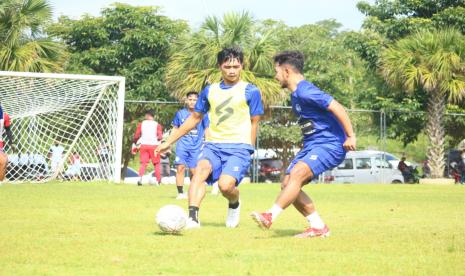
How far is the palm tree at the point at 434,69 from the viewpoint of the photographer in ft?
99.3

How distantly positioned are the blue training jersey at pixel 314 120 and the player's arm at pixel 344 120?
0.42 ft

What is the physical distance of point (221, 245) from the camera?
7809 mm

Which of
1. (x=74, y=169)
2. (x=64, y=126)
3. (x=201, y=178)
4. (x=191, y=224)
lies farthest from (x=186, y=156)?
(x=74, y=169)

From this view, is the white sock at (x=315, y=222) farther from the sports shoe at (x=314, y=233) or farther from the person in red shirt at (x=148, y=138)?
the person in red shirt at (x=148, y=138)

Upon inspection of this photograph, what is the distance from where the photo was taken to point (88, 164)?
26.1 meters

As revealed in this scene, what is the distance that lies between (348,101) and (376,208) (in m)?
30.3

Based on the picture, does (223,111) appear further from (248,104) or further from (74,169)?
(74,169)

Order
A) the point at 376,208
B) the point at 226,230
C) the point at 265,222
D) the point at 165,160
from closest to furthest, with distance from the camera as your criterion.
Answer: the point at 265,222 < the point at 226,230 < the point at 376,208 < the point at 165,160

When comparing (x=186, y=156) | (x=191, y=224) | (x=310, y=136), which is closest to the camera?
(x=310, y=136)

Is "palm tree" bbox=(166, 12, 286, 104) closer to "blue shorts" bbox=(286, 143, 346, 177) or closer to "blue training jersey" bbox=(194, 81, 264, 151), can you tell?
"blue training jersey" bbox=(194, 81, 264, 151)

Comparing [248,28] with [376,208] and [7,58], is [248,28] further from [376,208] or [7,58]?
[376,208]

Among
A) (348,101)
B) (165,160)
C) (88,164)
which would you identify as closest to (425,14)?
(348,101)

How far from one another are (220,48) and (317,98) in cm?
2209

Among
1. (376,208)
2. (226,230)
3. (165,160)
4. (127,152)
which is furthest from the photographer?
(127,152)
